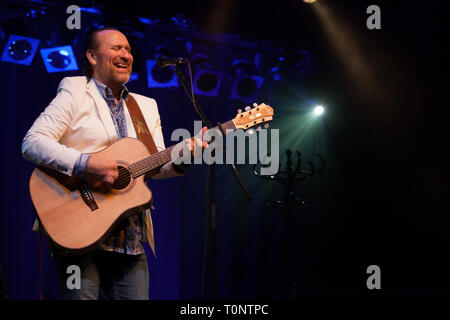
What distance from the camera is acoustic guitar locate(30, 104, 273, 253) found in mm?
1963

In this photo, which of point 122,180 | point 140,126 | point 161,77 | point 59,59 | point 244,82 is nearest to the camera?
point 122,180

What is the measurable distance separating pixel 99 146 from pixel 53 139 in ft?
0.79

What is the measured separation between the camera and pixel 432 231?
494 centimetres

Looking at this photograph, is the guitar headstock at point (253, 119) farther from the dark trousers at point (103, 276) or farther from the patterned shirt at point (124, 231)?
the dark trousers at point (103, 276)

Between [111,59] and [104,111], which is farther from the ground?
[111,59]

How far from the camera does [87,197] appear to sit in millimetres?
2088

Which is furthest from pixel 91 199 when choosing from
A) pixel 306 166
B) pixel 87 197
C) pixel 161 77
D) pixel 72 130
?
pixel 306 166

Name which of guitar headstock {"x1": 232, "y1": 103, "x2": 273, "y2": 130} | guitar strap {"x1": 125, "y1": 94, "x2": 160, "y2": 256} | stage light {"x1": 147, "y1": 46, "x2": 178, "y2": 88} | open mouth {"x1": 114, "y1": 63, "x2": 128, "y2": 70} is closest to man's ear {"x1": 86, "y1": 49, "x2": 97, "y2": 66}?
open mouth {"x1": 114, "y1": 63, "x2": 128, "y2": 70}

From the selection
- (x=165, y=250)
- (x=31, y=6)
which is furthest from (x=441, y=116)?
(x=31, y=6)

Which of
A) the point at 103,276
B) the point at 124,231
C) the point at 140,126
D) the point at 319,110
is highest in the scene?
the point at 319,110

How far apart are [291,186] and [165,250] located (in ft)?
5.87

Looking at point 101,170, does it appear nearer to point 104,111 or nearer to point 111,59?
point 104,111

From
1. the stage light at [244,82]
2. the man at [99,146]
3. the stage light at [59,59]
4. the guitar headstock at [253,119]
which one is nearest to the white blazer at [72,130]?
the man at [99,146]
